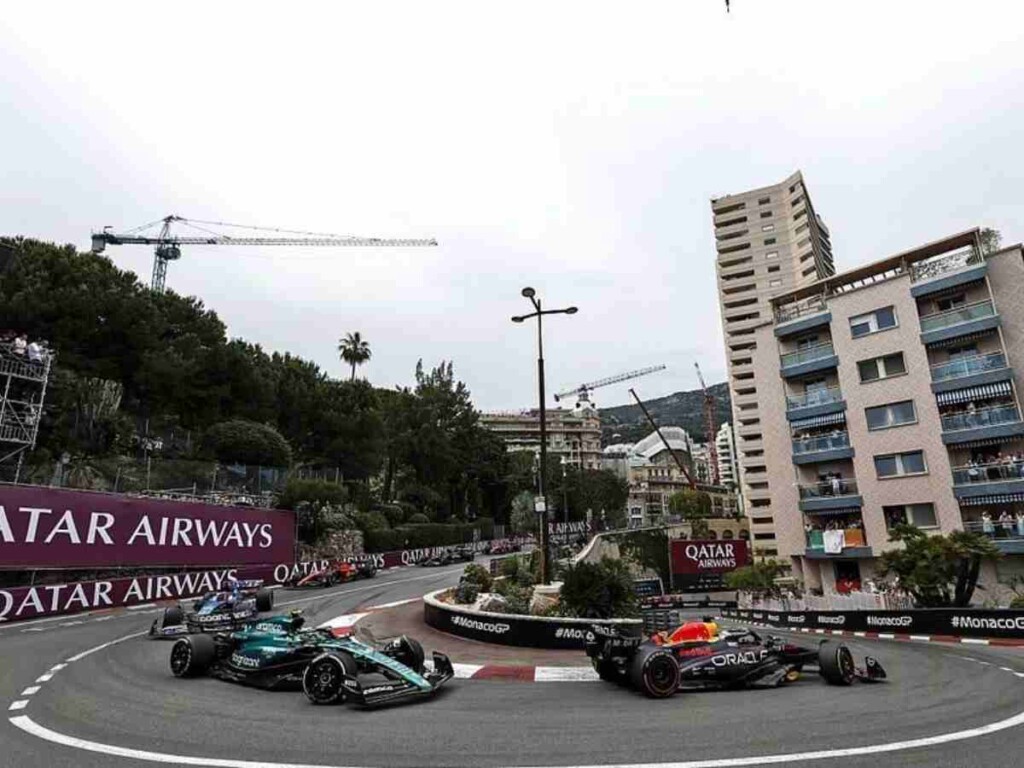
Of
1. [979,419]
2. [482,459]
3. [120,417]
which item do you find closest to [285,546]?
[120,417]

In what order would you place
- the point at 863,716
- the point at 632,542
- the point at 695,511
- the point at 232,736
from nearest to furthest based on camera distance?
the point at 232,736, the point at 863,716, the point at 632,542, the point at 695,511

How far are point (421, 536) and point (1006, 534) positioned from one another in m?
41.3

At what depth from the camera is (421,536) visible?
55.0 m

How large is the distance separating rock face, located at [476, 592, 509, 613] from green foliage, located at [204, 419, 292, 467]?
104 feet

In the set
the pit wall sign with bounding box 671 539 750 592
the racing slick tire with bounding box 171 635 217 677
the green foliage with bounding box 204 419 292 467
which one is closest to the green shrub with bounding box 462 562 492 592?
the racing slick tire with bounding box 171 635 217 677

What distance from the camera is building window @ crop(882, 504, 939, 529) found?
102 ft

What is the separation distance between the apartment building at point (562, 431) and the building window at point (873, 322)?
380 ft

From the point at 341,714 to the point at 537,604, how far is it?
713 centimetres

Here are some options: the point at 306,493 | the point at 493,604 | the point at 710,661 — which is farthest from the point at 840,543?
the point at 306,493

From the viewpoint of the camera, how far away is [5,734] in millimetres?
7410

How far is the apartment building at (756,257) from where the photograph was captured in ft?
285

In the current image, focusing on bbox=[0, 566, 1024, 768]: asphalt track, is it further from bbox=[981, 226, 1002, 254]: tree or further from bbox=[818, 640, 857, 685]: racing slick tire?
bbox=[981, 226, 1002, 254]: tree

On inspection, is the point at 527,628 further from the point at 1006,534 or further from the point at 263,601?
the point at 1006,534

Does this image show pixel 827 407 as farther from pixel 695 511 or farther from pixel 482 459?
pixel 482 459
